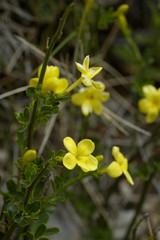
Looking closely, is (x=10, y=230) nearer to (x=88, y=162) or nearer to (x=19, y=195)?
(x=19, y=195)

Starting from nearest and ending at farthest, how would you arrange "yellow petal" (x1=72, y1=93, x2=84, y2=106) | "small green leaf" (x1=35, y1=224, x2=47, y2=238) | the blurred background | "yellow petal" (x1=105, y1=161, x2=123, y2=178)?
"small green leaf" (x1=35, y1=224, x2=47, y2=238) < "yellow petal" (x1=105, y1=161, x2=123, y2=178) < "yellow petal" (x1=72, y1=93, x2=84, y2=106) < the blurred background

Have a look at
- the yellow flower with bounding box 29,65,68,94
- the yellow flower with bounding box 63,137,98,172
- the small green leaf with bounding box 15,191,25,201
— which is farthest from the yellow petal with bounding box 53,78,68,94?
the small green leaf with bounding box 15,191,25,201

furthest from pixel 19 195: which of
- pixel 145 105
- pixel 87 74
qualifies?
pixel 145 105

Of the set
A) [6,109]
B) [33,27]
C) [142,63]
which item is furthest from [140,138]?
[33,27]

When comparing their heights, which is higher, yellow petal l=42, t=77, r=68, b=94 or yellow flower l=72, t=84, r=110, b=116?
yellow flower l=72, t=84, r=110, b=116

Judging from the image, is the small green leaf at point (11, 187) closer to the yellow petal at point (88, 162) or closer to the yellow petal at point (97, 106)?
the yellow petal at point (88, 162)

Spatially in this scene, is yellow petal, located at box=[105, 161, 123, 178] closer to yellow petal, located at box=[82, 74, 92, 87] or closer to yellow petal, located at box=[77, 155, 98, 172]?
yellow petal, located at box=[77, 155, 98, 172]

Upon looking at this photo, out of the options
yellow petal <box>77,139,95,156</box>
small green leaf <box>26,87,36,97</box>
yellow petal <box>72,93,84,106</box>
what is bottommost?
yellow petal <box>77,139,95,156</box>
